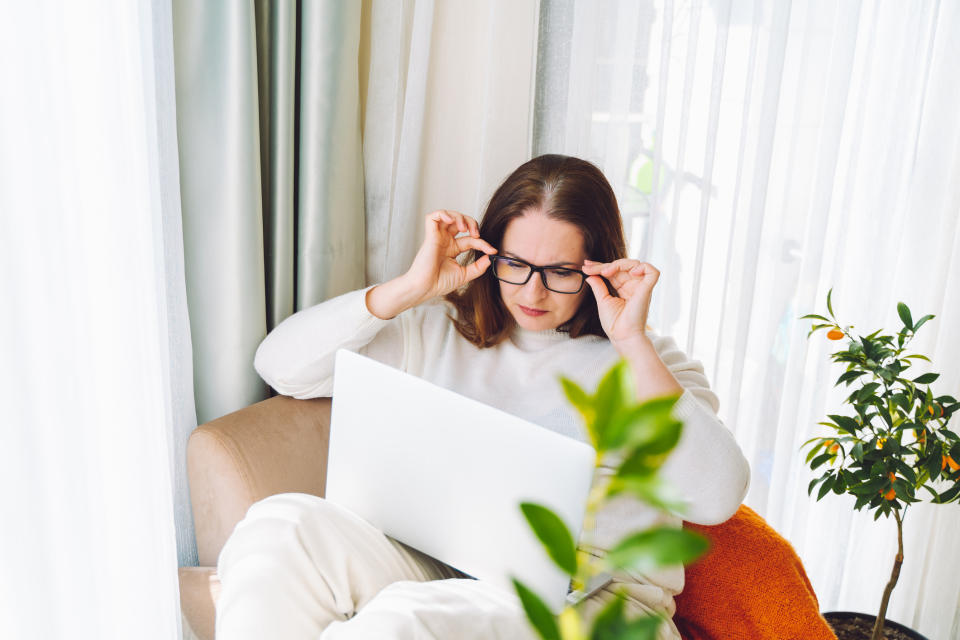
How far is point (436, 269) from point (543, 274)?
210 mm

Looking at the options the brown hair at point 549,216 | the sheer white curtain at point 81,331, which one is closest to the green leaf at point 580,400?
the sheer white curtain at point 81,331

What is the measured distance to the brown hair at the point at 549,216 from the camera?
1291 mm

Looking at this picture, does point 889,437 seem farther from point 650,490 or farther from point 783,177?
point 650,490

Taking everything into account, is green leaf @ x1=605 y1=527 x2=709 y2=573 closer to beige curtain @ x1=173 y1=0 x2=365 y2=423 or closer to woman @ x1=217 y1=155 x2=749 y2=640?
woman @ x1=217 y1=155 x2=749 y2=640

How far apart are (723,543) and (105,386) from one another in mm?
1007

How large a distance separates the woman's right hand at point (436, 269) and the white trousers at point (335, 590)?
395mm

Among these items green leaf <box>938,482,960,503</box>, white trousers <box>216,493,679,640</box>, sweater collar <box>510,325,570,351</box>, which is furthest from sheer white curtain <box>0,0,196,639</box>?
green leaf <box>938,482,960,503</box>

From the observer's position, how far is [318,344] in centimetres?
132

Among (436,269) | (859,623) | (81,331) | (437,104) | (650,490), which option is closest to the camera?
(650,490)

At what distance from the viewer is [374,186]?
161 centimetres

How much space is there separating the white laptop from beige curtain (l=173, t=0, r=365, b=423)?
393mm

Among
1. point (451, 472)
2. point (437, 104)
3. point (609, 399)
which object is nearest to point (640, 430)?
point (609, 399)

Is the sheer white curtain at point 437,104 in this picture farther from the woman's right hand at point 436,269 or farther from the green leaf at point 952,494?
the green leaf at point 952,494

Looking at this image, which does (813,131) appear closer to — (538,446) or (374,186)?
(374,186)
